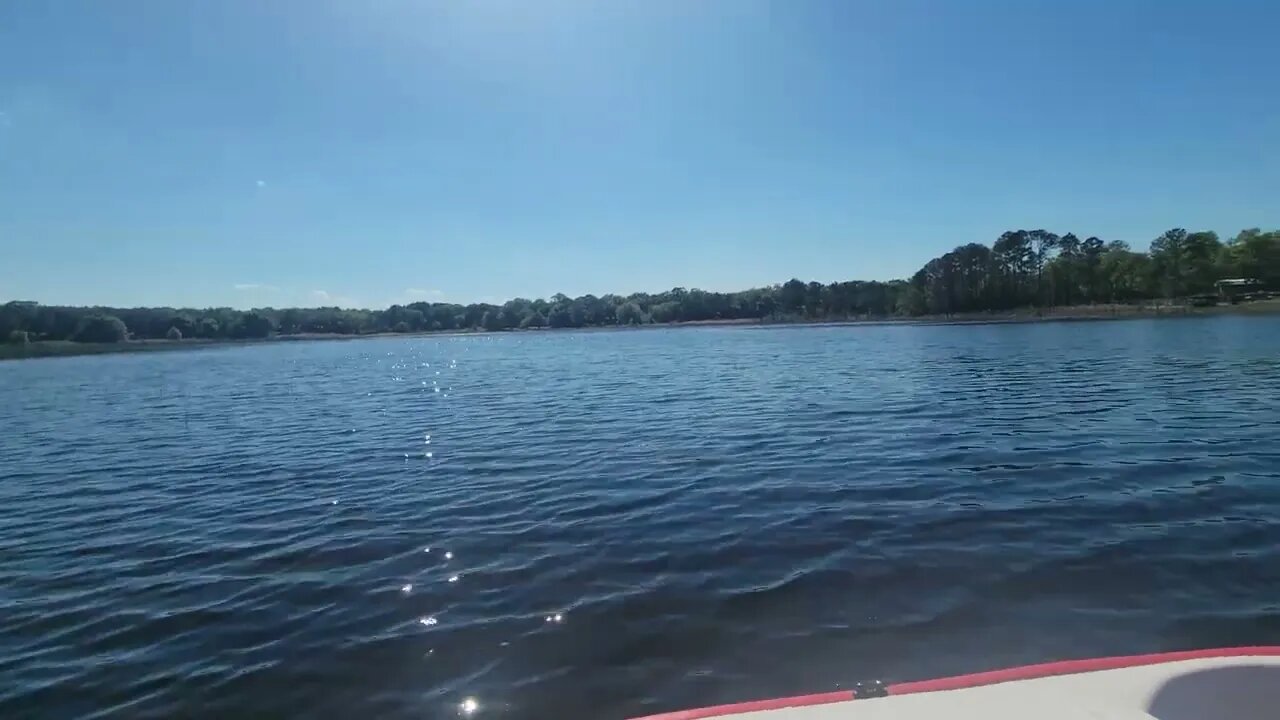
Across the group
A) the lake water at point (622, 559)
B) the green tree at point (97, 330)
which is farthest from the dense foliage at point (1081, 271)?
the green tree at point (97, 330)

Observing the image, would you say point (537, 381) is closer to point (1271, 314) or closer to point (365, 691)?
point (365, 691)

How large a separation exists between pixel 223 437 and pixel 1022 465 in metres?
24.2

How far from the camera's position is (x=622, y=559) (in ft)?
33.3

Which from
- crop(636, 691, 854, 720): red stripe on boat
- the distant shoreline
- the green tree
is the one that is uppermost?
the green tree

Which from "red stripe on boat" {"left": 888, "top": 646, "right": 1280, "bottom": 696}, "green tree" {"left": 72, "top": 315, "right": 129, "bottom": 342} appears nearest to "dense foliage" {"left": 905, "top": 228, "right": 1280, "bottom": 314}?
"red stripe on boat" {"left": 888, "top": 646, "right": 1280, "bottom": 696}

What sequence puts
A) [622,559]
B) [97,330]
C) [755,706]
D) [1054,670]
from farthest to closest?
[97,330] → [622,559] → [1054,670] → [755,706]

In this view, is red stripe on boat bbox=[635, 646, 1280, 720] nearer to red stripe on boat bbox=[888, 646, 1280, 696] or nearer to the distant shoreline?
red stripe on boat bbox=[888, 646, 1280, 696]

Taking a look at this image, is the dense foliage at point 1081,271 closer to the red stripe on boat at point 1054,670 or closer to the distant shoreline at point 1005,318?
the distant shoreline at point 1005,318

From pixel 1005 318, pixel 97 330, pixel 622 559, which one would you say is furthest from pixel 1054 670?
pixel 97 330

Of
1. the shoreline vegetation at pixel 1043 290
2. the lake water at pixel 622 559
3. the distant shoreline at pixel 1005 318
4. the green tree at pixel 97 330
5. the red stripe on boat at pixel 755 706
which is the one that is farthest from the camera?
the green tree at pixel 97 330

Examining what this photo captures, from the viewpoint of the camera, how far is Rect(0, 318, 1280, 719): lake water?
7188 mm

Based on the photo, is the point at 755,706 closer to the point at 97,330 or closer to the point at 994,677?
the point at 994,677

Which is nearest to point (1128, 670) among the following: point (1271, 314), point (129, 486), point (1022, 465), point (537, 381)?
point (1022, 465)

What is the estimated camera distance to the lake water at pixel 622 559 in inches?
283
